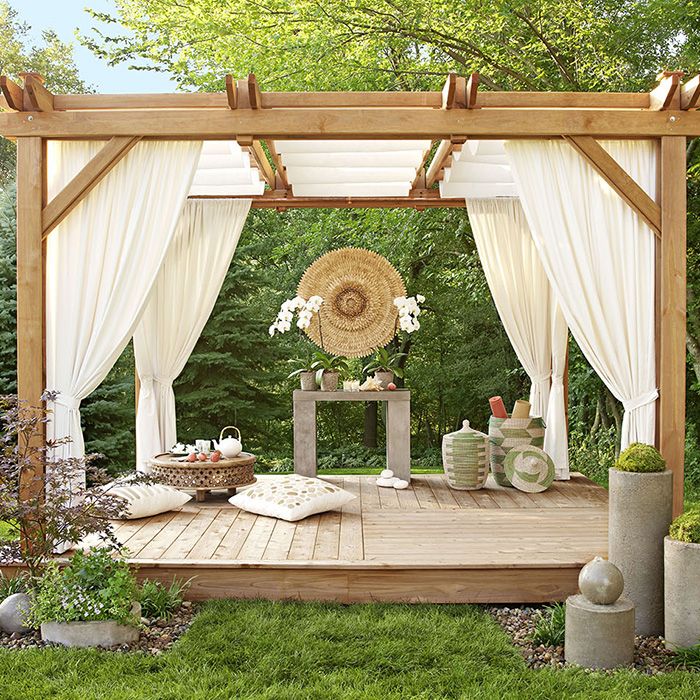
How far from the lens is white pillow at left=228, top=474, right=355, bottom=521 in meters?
5.53

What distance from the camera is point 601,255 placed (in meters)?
4.68

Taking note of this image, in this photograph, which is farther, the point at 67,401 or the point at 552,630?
the point at 67,401

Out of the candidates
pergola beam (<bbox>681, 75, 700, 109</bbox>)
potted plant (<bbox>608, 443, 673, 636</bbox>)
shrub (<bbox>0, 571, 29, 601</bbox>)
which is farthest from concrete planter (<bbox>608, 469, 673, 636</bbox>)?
shrub (<bbox>0, 571, 29, 601</bbox>)

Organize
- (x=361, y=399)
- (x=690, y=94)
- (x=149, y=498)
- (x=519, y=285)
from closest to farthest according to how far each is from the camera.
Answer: (x=690, y=94), (x=149, y=498), (x=361, y=399), (x=519, y=285)

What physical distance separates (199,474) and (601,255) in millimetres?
3067

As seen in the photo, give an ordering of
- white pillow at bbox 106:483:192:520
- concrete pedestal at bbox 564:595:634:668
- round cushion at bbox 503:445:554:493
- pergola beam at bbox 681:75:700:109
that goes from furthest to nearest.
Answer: round cushion at bbox 503:445:554:493, white pillow at bbox 106:483:192:520, pergola beam at bbox 681:75:700:109, concrete pedestal at bbox 564:595:634:668

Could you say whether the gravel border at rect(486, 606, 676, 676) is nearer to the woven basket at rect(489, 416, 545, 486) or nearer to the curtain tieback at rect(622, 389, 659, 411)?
the curtain tieback at rect(622, 389, 659, 411)

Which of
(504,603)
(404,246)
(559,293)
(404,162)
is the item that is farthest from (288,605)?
(404,246)

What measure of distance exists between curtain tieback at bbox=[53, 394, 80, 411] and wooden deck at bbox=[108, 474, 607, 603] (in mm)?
840

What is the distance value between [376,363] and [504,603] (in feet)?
11.3

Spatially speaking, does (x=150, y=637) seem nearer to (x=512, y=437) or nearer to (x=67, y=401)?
(x=67, y=401)

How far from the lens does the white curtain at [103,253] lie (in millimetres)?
4625

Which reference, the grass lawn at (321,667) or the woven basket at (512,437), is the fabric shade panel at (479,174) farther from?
the grass lawn at (321,667)

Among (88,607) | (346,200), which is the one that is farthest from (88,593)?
(346,200)
